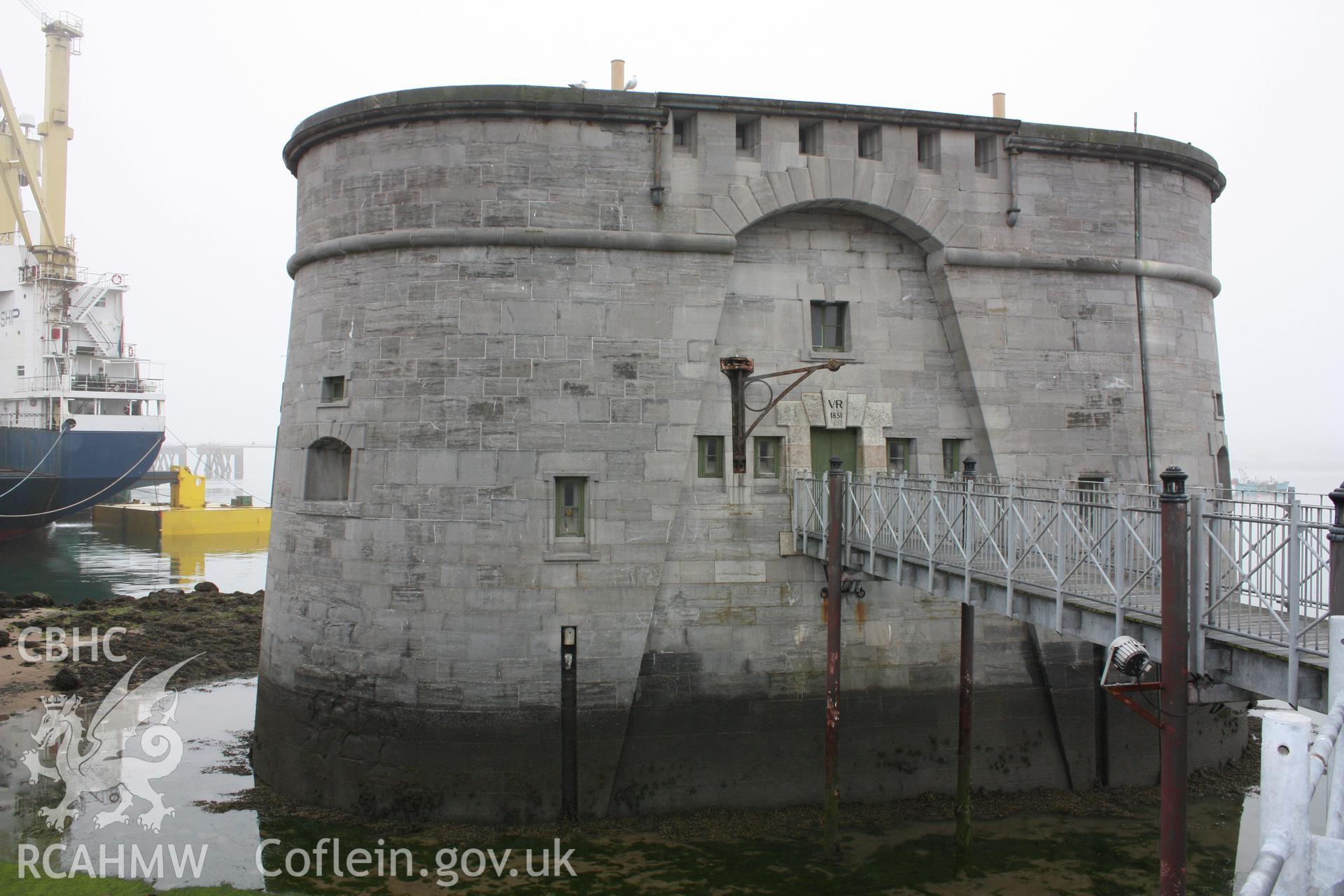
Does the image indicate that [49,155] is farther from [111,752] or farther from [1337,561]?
[1337,561]

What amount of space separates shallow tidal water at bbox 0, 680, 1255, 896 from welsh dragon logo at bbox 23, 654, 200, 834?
0.77ft

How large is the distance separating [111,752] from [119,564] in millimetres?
30863

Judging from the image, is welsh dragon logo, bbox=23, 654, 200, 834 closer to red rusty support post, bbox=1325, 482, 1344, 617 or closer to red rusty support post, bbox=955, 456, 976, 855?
red rusty support post, bbox=955, 456, 976, 855

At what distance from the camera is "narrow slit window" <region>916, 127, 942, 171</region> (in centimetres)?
1520

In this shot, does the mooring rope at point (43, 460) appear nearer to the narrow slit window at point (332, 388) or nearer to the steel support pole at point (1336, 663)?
the narrow slit window at point (332, 388)

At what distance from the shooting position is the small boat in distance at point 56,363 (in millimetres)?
46094

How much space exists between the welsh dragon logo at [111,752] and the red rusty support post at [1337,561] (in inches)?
538

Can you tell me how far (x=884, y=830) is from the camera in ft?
44.4

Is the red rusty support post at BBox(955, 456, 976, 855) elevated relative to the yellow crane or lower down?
lower down

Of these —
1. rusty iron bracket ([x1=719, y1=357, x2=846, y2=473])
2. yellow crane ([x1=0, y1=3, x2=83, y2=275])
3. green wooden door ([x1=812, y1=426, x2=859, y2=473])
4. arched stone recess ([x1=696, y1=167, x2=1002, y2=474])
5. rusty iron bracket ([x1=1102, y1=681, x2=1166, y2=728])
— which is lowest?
rusty iron bracket ([x1=1102, y1=681, x2=1166, y2=728])

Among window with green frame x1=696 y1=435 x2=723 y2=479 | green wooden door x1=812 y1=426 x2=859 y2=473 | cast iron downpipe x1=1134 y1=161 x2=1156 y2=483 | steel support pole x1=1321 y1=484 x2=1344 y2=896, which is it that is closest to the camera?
steel support pole x1=1321 y1=484 x2=1344 y2=896

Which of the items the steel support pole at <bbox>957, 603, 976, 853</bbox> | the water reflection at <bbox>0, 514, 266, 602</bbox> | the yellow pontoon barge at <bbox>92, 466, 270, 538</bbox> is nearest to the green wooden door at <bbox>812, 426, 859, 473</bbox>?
the steel support pole at <bbox>957, 603, 976, 853</bbox>

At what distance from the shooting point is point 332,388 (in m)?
15.1

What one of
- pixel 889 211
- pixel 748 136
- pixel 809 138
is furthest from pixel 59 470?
pixel 889 211
